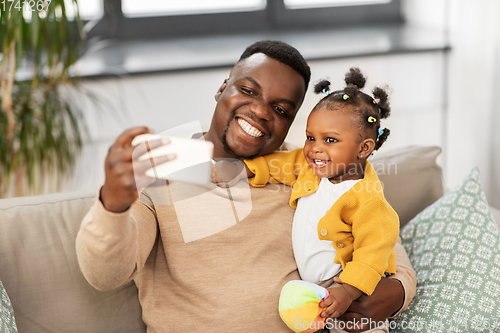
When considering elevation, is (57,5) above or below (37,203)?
above

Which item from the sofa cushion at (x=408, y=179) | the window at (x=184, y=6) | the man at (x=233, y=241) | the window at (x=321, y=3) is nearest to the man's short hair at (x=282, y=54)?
the man at (x=233, y=241)

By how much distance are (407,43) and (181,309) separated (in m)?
2.12

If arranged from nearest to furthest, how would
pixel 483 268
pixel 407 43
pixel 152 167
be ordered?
pixel 152 167 → pixel 483 268 → pixel 407 43

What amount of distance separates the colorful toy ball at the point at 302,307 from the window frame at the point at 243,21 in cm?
177

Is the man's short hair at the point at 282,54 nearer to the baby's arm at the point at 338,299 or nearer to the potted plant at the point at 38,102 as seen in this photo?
the baby's arm at the point at 338,299

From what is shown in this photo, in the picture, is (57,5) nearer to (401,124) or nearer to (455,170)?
(401,124)

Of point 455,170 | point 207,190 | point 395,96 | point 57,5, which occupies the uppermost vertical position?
point 57,5

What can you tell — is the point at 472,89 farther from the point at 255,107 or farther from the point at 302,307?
the point at 302,307

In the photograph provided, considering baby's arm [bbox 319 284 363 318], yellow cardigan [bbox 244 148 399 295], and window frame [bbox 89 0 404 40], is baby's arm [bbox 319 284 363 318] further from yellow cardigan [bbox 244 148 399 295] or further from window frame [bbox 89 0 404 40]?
window frame [bbox 89 0 404 40]

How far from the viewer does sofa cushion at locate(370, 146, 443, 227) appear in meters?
1.45

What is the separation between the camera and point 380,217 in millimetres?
991

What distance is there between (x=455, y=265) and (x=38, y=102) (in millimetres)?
1610

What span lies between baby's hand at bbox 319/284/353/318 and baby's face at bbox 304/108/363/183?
26cm

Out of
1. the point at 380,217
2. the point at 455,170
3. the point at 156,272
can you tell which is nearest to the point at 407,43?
the point at 455,170
